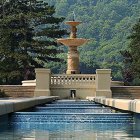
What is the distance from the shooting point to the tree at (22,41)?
45.8m

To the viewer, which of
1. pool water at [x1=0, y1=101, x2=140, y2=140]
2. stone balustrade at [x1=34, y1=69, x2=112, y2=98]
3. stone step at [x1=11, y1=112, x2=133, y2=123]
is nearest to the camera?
pool water at [x1=0, y1=101, x2=140, y2=140]

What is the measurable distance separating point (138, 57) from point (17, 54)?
528 inches

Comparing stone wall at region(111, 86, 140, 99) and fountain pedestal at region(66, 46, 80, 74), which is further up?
fountain pedestal at region(66, 46, 80, 74)

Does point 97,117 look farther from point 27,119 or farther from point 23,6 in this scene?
point 23,6

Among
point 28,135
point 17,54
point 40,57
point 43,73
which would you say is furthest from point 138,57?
point 28,135

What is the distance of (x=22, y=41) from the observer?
4606cm

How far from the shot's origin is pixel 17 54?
44938 mm

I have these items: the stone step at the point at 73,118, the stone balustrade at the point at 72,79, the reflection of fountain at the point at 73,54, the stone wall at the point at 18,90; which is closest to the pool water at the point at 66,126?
the stone step at the point at 73,118

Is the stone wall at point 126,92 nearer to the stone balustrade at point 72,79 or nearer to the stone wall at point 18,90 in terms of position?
the stone balustrade at point 72,79

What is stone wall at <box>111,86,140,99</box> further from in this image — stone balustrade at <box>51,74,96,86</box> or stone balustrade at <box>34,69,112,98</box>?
stone balustrade at <box>51,74,96,86</box>

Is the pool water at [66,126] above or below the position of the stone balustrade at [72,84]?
below

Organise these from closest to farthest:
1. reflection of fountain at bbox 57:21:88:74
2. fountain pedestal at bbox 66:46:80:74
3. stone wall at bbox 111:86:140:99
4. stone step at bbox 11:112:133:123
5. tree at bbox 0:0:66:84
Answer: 1. stone step at bbox 11:112:133:123
2. stone wall at bbox 111:86:140:99
3. reflection of fountain at bbox 57:21:88:74
4. fountain pedestal at bbox 66:46:80:74
5. tree at bbox 0:0:66:84

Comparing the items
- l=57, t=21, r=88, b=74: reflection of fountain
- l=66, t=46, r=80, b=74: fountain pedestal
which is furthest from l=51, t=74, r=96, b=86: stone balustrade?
l=66, t=46, r=80, b=74: fountain pedestal

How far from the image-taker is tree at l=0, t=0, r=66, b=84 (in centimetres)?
4584
